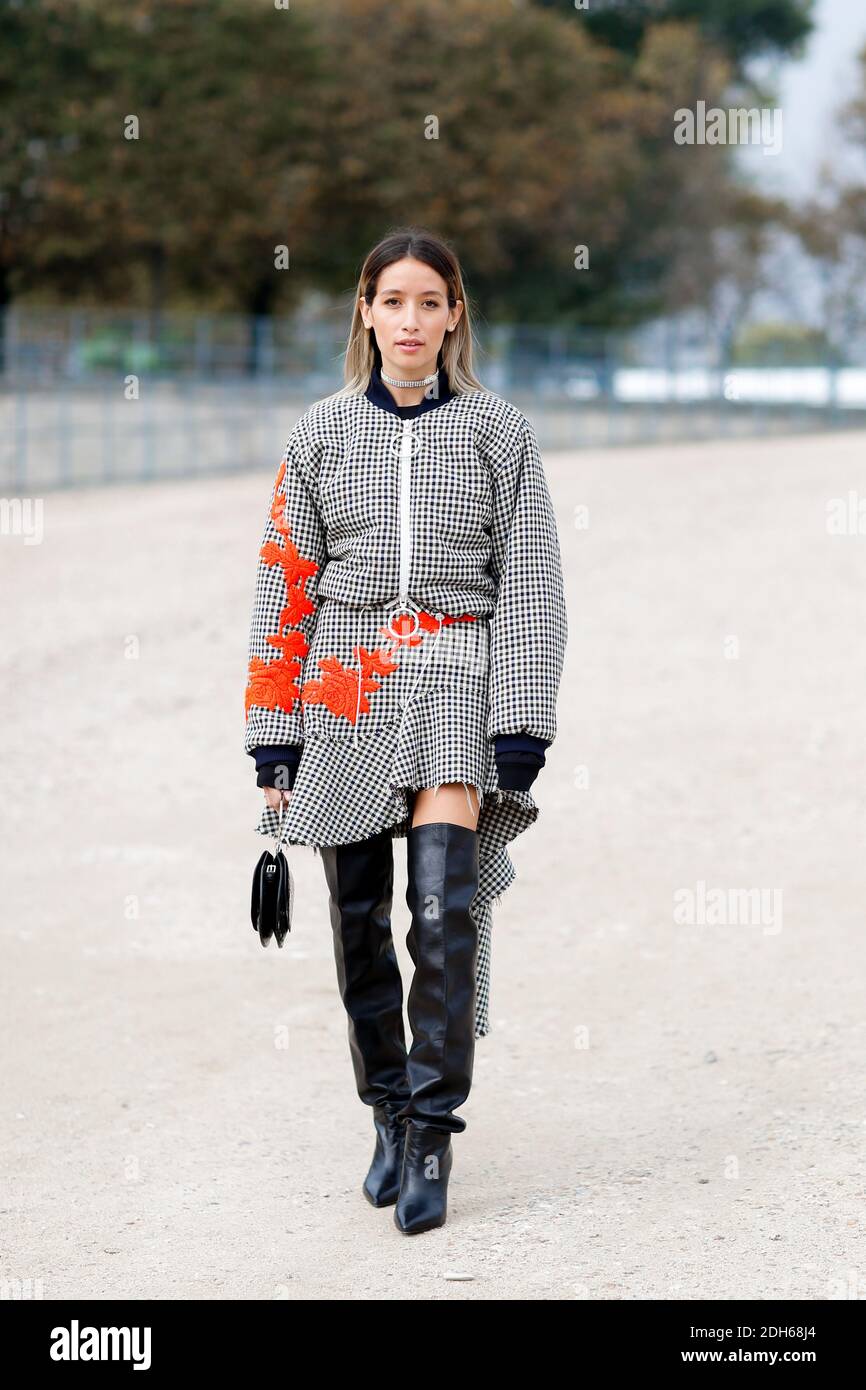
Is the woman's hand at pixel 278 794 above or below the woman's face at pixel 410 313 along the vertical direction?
below

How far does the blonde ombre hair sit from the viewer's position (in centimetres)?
380

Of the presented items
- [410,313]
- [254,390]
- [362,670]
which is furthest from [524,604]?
A: [254,390]

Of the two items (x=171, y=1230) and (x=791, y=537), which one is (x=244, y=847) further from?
(x=791, y=537)

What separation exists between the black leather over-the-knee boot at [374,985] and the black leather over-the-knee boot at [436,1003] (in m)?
0.12

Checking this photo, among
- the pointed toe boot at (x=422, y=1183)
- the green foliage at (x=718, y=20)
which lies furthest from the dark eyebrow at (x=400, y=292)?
the green foliage at (x=718, y=20)

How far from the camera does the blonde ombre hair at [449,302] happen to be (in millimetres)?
3805

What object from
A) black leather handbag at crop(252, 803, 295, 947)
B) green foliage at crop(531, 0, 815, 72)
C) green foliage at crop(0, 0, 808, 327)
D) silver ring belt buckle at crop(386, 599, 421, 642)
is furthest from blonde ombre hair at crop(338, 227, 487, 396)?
green foliage at crop(531, 0, 815, 72)

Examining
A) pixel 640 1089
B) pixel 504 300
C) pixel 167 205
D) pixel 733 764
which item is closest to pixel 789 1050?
pixel 640 1089

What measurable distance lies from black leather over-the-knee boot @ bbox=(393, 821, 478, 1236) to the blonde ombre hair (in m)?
0.99

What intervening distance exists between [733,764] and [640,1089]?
14.8 feet

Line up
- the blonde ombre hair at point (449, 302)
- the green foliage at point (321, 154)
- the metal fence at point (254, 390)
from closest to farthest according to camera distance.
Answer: the blonde ombre hair at point (449, 302)
the metal fence at point (254, 390)
the green foliage at point (321, 154)

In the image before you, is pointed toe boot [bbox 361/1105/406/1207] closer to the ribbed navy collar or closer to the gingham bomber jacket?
the gingham bomber jacket

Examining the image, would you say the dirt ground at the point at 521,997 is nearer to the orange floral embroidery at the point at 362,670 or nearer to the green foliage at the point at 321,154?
the orange floral embroidery at the point at 362,670

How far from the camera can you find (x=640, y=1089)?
4902 mm
